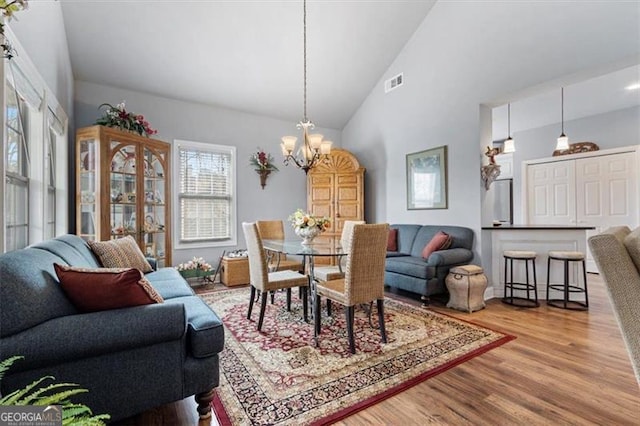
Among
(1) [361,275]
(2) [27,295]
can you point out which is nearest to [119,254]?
(2) [27,295]

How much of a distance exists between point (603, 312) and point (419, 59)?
4.17 meters

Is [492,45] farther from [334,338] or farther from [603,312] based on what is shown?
[334,338]

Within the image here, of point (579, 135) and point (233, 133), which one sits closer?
point (233, 133)

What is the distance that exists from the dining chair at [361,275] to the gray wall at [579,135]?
17.3 feet

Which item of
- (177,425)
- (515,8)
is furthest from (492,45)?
(177,425)

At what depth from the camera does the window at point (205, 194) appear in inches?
192

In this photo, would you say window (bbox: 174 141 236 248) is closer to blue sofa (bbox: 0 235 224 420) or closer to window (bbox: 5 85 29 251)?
window (bbox: 5 85 29 251)

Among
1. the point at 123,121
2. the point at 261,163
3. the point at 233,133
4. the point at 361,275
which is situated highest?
the point at 233,133

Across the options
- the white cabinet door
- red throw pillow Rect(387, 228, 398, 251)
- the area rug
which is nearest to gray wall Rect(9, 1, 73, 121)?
the area rug

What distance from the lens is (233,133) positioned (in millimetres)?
5316

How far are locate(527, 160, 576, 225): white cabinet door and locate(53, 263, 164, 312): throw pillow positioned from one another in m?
7.11

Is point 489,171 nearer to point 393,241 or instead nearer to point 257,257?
point 393,241

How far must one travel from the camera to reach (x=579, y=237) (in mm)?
3848

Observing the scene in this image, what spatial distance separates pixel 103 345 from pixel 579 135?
7.57 metres
